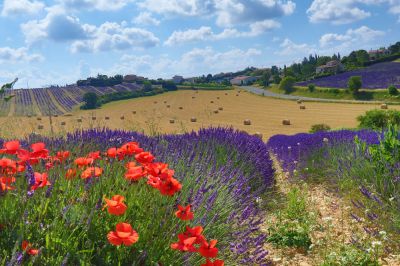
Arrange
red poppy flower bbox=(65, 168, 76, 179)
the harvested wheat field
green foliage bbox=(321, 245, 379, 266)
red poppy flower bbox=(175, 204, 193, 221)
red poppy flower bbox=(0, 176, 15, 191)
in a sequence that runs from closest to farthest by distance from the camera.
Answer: red poppy flower bbox=(0, 176, 15, 191)
red poppy flower bbox=(175, 204, 193, 221)
red poppy flower bbox=(65, 168, 76, 179)
green foliage bbox=(321, 245, 379, 266)
the harvested wheat field

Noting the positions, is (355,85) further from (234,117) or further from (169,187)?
(169,187)

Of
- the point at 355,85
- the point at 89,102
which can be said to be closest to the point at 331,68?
the point at 355,85

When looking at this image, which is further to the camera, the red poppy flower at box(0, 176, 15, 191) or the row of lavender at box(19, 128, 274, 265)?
the row of lavender at box(19, 128, 274, 265)

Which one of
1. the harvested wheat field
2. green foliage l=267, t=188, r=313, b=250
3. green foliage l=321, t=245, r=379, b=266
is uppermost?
green foliage l=321, t=245, r=379, b=266

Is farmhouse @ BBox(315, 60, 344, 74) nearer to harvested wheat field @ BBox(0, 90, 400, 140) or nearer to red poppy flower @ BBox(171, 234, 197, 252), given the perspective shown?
harvested wheat field @ BBox(0, 90, 400, 140)

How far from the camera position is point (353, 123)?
22.6 m

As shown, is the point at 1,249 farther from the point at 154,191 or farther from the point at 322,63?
the point at 322,63

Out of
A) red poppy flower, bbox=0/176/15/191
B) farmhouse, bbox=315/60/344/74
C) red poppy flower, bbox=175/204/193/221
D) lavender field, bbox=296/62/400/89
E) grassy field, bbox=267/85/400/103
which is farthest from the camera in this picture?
farmhouse, bbox=315/60/344/74

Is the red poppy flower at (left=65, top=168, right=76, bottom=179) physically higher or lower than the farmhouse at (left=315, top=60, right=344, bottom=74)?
lower

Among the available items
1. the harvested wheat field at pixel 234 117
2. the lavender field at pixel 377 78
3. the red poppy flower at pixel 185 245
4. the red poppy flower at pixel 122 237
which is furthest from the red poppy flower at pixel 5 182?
the lavender field at pixel 377 78

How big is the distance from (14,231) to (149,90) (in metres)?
53.3

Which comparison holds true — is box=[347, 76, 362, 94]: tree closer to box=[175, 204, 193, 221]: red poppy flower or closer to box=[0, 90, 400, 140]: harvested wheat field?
box=[0, 90, 400, 140]: harvested wheat field

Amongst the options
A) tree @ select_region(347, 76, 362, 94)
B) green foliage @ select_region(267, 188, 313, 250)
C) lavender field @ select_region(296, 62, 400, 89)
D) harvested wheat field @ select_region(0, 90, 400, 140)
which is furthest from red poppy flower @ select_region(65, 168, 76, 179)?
lavender field @ select_region(296, 62, 400, 89)

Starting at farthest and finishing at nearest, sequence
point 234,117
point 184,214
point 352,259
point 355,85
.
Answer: point 355,85, point 234,117, point 352,259, point 184,214
